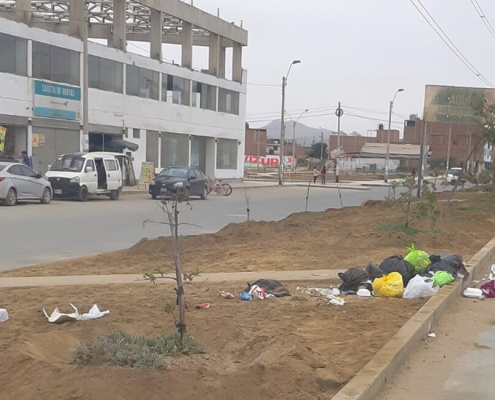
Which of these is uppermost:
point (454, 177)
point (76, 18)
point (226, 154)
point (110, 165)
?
point (76, 18)

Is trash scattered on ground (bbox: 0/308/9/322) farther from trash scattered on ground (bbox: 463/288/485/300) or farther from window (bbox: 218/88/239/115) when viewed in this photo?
window (bbox: 218/88/239/115)

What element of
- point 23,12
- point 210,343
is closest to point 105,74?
point 23,12

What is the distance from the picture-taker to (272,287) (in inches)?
333

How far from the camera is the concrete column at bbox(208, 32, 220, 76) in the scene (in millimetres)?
49719

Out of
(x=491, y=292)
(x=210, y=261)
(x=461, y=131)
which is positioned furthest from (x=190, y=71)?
(x=461, y=131)

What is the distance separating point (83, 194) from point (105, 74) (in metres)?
13.7

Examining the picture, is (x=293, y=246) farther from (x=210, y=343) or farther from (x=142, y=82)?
(x=142, y=82)

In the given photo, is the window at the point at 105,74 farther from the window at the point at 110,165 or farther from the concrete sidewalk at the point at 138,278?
the concrete sidewalk at the point at 138,278

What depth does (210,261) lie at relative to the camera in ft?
37.7

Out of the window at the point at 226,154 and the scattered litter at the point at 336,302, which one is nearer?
the scattered litter at the point at 336,302

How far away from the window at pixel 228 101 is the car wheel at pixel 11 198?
→ 1186 inches

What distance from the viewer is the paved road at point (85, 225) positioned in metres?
12.8

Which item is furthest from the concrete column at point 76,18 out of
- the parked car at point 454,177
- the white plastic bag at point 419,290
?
the white plastic bag at point 419,290

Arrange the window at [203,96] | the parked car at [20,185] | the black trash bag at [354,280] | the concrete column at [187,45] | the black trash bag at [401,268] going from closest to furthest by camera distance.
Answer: the black trash bag at [354,280] < the black trash bag at [401,268] < the parked car at [20,185] < the concrete column at [187,45] < the window at [203,96]
